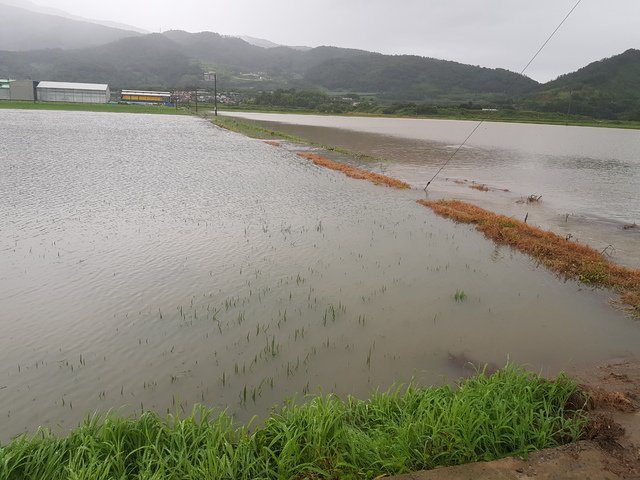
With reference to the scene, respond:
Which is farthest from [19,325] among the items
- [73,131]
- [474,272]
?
[73,131]

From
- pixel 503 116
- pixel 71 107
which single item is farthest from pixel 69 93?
pixel 503 116

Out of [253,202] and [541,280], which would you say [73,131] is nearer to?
[253,202]

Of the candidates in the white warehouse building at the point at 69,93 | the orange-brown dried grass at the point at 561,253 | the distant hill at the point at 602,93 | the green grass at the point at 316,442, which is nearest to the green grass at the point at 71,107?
the white warehouse building at the point at 69,93

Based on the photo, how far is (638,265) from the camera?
11875 mm

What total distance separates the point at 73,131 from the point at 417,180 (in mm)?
34884

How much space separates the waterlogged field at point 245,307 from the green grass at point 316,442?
0.98 metres

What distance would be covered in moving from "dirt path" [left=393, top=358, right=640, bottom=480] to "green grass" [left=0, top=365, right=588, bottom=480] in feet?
0.46

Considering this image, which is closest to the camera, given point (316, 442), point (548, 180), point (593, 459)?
point (593, 459)

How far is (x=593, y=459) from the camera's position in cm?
371

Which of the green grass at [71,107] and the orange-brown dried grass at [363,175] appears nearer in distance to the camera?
the orange-brown dried grass at [363,175]

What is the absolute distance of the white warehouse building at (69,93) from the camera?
9981 centimetres

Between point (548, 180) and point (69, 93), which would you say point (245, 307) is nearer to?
point (548, 180)

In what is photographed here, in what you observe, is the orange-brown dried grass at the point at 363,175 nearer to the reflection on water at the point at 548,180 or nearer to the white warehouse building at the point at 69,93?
the reflection on water at the point at 548,180

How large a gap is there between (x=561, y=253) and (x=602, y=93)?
162m
